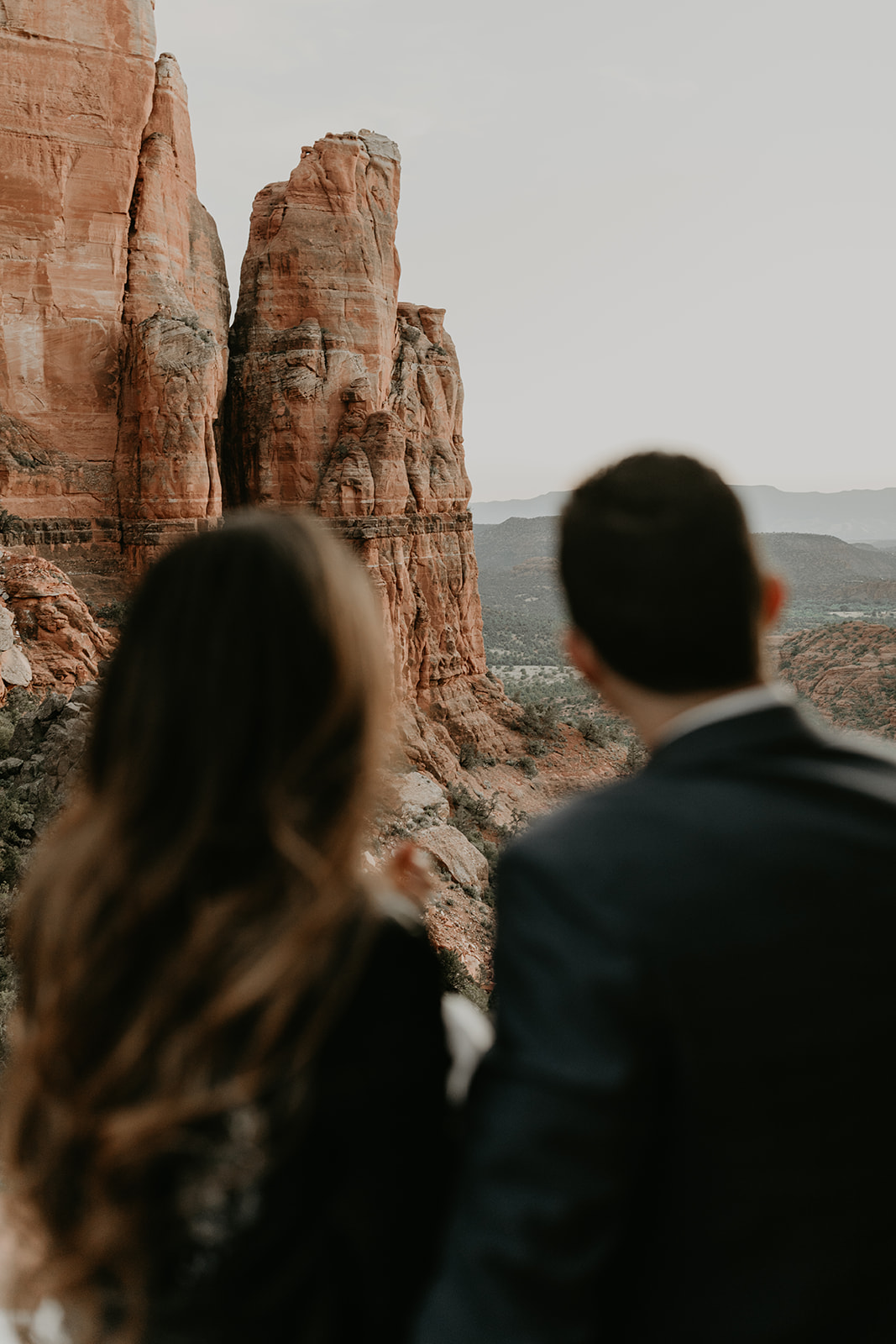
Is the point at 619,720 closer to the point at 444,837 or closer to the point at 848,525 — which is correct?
the point at 444,837

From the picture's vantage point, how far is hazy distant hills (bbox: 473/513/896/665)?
165ft

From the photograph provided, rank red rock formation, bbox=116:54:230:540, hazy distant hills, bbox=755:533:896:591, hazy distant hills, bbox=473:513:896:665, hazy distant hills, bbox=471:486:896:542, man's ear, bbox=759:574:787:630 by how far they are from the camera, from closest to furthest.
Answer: man's ear, bbox=759:574:787:630, red rock formation, bbox=116:54:230:540, hazy distant hills, bbox=473:513:896:665, hazy distant hills, bbox=755:533:896:591, hazy distant hills, bbox=471:486:896:542

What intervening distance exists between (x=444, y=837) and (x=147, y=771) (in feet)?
48.4

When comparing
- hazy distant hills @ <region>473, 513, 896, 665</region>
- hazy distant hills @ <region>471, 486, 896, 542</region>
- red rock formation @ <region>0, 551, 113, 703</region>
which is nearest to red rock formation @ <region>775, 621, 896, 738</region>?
hazy distant hills @ <region>473, 513, 896, 665</region>

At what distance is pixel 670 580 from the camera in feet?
3.44

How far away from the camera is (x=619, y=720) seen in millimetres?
32844

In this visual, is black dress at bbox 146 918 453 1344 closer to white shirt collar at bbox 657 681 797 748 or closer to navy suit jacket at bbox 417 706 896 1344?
navy suit jacket at bbox 417 706 896 1344

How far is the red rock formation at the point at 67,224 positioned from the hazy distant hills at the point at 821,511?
153 m

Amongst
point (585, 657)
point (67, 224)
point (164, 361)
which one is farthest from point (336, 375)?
point (585, 657)

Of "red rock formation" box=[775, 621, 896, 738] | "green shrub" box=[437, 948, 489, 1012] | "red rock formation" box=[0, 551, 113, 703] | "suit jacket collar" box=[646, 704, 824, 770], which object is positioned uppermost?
"suit jacket collar" box=[646, 704, 824, 770]

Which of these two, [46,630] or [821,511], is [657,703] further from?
[821,511]

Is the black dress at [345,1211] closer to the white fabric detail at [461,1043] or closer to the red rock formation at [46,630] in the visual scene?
the white fabric detail at [461,1043]

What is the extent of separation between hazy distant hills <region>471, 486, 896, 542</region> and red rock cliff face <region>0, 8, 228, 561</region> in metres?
153

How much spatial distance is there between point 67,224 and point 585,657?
16.5 metres
